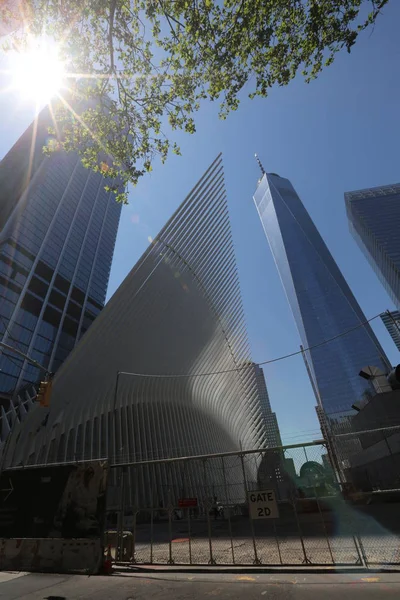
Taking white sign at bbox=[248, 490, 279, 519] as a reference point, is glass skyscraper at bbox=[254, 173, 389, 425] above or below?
above

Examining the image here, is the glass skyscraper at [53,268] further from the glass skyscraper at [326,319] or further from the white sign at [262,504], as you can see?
the glass skyscraper at [326,319]

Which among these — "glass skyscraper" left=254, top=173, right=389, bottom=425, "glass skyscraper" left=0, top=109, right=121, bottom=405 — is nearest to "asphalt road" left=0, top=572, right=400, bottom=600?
"glass skyscraper" left=0, top=109, right=121, bottom=405

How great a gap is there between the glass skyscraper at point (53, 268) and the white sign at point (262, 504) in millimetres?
51236

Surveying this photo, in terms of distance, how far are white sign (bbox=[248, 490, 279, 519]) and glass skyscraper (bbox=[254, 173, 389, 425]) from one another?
161m

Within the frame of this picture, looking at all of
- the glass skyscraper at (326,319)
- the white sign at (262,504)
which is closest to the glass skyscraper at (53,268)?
the white sign at (262,504)

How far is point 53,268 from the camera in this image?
77438 millimetres

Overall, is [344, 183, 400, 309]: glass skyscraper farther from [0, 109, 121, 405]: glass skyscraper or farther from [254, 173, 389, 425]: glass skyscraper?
[0, 109, 121, 405]: glass skyscraper

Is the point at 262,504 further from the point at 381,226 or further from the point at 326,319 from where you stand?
the point at 326,319

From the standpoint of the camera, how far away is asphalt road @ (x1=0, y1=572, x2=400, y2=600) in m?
5.19

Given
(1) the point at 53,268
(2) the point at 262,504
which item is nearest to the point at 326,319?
(1) the point at 53,268

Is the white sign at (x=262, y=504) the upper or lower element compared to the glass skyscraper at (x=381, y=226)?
lower

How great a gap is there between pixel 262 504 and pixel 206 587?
2200mm

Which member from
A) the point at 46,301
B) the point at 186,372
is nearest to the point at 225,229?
the point at 186,372

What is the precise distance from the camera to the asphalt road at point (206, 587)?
5.19m
